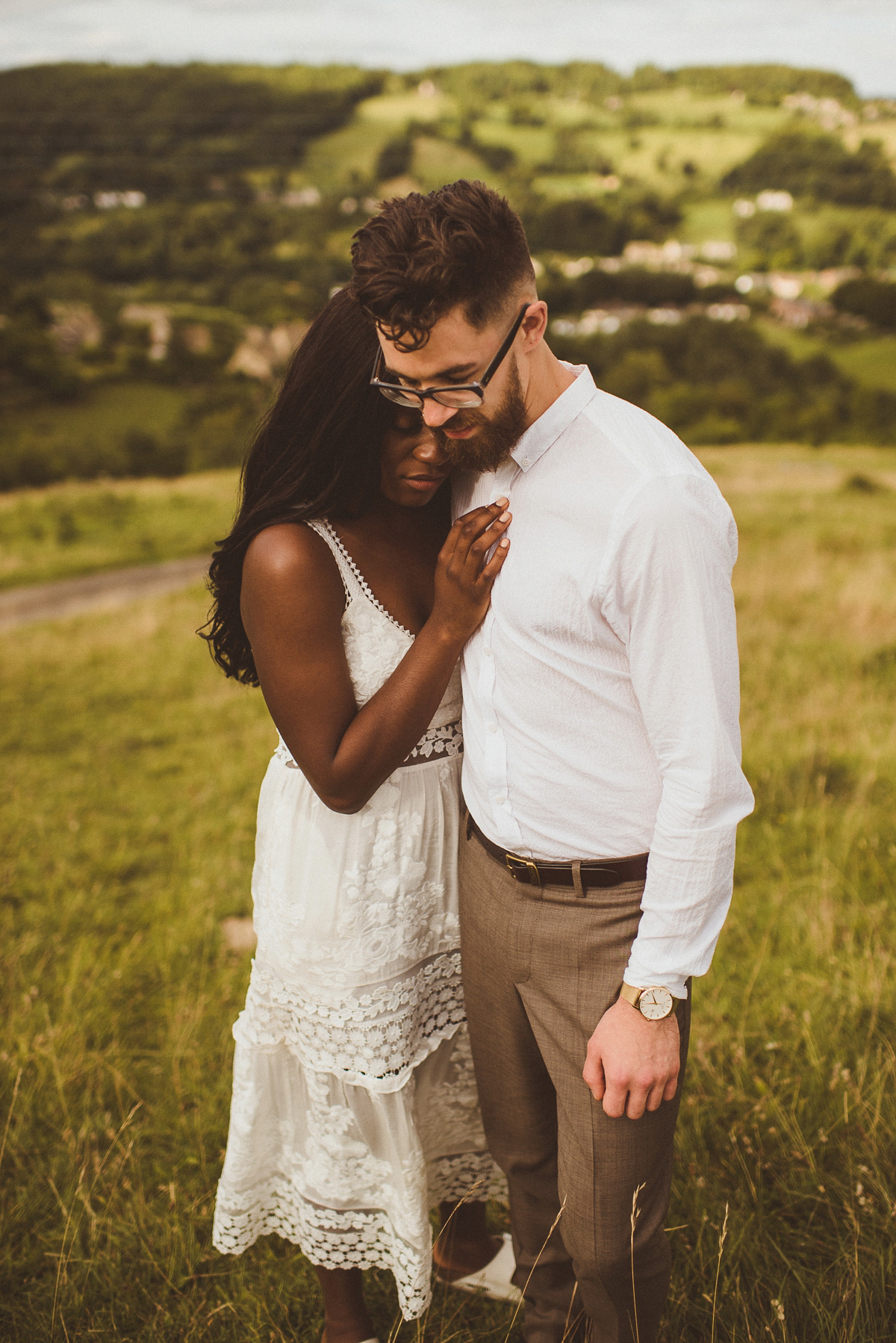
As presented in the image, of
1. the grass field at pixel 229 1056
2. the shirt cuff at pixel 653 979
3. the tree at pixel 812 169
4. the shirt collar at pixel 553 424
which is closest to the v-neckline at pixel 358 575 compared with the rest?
the shirt collar at pixel 553 424

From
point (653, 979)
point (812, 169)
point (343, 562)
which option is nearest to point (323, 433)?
point (343, 562)

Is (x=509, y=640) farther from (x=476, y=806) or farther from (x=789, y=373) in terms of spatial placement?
(x=789, y=373)

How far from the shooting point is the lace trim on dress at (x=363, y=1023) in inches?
79.0

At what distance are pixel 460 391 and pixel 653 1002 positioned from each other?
1186 mm

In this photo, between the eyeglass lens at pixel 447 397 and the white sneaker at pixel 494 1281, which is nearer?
the eyeglass lens at pixel 447 397

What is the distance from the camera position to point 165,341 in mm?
49031

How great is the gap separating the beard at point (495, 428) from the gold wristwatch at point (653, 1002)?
3.38 feet

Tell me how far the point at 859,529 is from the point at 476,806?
43.6 ft

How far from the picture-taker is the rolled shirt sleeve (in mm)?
1432

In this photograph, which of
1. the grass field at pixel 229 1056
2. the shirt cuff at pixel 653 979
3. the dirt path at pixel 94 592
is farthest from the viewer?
the dirt path at pixel 94 592

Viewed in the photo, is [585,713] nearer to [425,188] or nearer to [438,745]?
[438,745]

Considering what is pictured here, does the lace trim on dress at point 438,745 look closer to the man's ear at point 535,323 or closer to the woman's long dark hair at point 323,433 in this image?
the woman's long dark hair at point 323,433

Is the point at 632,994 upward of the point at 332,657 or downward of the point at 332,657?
downward

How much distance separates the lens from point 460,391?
1.62 metres
